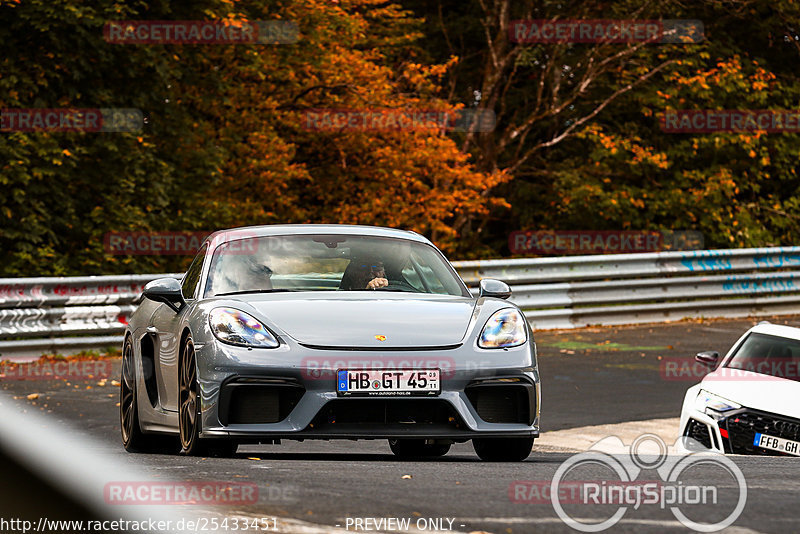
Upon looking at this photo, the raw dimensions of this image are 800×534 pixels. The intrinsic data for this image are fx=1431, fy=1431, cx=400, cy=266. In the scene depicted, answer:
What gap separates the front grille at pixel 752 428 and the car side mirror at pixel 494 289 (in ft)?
13.7

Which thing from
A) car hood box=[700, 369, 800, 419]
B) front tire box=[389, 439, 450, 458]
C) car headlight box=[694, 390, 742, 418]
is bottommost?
car headlight box=[694, 390, 742, 418]

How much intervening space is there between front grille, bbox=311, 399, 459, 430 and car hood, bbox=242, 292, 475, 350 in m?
0.30

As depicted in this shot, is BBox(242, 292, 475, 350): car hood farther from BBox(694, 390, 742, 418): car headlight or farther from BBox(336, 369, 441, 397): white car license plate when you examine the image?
BBox(694, 390, 742, 418): car headlight

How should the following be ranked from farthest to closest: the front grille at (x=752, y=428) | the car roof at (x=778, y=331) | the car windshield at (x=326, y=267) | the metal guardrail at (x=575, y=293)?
the metal guardrail at (x=575, y=293) → the car roof at (x=778, y=331) → the front grille at (x=752, y=428) → the car windshield at (x=326, y=267)

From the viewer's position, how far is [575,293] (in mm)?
21703

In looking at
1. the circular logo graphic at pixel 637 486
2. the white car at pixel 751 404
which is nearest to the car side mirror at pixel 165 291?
the circular logo graphic at pixel 637 486

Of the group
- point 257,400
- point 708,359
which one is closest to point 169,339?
point 257,400

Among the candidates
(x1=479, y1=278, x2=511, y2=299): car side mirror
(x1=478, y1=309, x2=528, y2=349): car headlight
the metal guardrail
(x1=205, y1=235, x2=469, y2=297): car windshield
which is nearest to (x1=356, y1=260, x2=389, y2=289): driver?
Result: (x1=205, y1=235, x2=469, y2=297): car windshield

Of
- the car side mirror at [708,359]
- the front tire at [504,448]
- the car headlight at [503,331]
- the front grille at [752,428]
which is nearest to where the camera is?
the car headlight at [503,331]

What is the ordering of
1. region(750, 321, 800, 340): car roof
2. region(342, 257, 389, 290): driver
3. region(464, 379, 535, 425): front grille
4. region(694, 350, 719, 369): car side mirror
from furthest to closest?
region(694, 350, 719, 369): car side mirror
region(750, 321, 800, 340): car roof
region(342, 257, 389, 290): driver
region(464, 379, 535, 425): front grille

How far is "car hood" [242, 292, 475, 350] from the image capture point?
7.76 metres

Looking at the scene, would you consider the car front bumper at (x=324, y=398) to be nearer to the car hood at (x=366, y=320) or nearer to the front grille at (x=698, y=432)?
the car hood at (x=366, y=320)

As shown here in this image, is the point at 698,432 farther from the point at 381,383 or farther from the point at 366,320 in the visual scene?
the point at 381,383

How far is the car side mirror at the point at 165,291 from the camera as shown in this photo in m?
8.49
